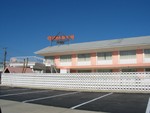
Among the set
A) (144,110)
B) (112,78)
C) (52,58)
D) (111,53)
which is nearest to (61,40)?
(52,58)

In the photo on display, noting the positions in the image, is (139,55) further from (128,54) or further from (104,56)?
(104,56)

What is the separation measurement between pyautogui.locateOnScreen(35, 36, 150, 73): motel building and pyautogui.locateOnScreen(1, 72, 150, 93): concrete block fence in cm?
1170

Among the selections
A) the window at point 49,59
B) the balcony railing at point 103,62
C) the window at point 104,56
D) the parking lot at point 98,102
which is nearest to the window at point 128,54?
the window at point 104,56

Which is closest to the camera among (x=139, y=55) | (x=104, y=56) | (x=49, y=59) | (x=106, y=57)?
(x=139, y=55)

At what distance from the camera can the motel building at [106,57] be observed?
28.7m


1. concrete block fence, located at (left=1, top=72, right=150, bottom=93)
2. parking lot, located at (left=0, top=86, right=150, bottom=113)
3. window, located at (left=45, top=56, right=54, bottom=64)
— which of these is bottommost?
parking lot, located at (left=0, top=86, right=150, bottom=113)

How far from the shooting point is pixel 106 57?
3119 cm

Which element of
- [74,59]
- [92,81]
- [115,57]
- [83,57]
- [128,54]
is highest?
[128,54]

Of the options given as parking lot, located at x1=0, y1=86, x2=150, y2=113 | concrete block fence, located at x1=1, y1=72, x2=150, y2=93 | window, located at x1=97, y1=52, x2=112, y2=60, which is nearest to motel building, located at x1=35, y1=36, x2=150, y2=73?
window, located at x1=97, y1=52, x2=112, y2=60

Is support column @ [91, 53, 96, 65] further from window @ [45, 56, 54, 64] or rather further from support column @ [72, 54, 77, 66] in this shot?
window @ [45, 56, 54, 64]

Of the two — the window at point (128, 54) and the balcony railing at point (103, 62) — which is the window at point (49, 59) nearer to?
the balcony railing at point (103, 62)

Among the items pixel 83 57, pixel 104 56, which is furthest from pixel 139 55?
pixel 83 57

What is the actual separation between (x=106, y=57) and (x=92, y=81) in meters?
13.4

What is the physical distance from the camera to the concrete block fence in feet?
53.5
